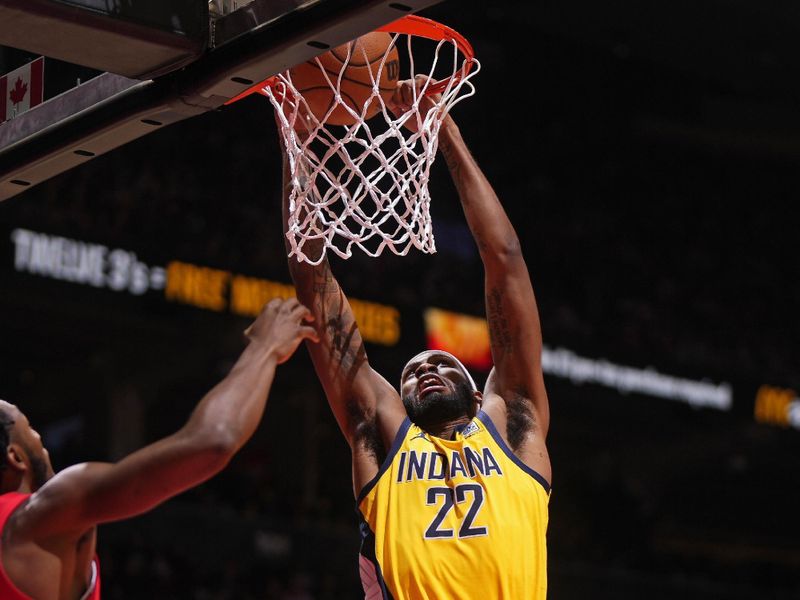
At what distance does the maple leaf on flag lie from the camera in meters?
3.47

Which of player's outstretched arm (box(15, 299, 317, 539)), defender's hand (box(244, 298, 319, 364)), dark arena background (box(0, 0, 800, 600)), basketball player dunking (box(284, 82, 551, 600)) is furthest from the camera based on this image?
dark arena background (box(0, 0, 800, 600))

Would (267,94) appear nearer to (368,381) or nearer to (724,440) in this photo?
(368,381)

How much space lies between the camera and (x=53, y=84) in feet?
Result: 11.2

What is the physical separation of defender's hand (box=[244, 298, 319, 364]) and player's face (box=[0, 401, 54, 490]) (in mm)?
589

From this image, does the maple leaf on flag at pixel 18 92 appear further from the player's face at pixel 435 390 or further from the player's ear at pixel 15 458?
the player's face at pixel 435 390

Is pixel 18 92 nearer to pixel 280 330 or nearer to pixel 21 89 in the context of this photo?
pixel 21 89

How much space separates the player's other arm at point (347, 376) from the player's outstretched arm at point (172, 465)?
1.16 m

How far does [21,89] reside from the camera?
3477 mm

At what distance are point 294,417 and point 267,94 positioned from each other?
507 inches

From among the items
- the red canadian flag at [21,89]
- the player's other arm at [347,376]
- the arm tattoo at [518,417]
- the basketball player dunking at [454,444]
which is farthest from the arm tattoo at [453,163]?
the red canadian flag at [21,89]

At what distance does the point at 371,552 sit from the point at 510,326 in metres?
0.84

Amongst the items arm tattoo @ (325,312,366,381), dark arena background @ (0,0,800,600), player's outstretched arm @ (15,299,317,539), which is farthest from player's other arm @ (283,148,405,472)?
dark arena background @ (0,0,800,600)

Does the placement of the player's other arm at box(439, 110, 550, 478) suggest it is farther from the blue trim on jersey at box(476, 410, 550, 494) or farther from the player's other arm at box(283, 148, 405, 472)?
the player's other arm at box(283, 148, 405, 472)

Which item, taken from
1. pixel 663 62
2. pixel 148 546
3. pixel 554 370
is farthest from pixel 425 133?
pixel 663 62
